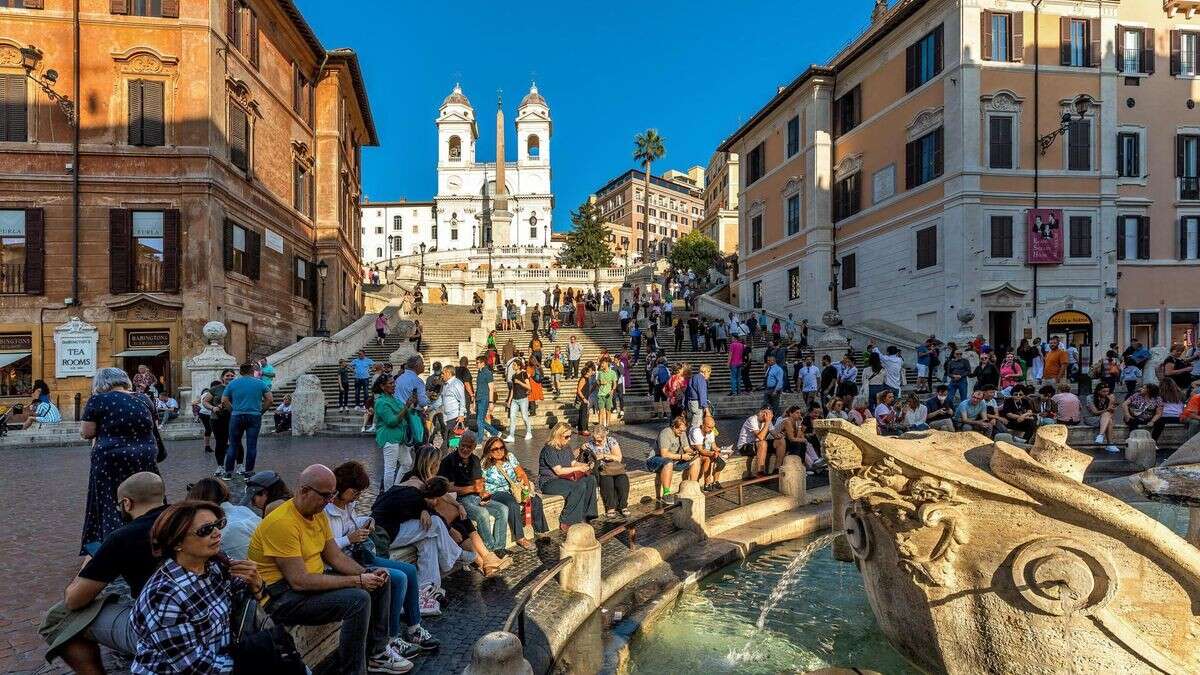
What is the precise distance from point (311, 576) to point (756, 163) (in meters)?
35.8

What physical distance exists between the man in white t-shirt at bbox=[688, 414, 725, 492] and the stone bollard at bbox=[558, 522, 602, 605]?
14.5 feet

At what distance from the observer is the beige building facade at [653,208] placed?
10683 cm

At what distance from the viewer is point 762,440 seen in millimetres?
10852

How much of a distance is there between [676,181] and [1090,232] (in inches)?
3885

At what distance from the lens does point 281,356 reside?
20312 mm

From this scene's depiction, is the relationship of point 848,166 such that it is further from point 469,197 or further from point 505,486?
point 469,197

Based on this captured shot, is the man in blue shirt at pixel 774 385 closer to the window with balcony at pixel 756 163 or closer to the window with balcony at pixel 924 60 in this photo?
the window with balcony at pixel 924 60

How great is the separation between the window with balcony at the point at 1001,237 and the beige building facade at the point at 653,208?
7639 centimetres

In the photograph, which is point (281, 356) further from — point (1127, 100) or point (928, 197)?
point (1127, 100)

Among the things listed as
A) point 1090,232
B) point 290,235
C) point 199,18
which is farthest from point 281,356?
point 1090,232

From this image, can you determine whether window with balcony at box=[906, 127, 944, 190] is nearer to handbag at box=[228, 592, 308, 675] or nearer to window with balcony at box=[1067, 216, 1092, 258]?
window with balcony at box=[1067, 216, 1092, 258]

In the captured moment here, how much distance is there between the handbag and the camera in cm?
308

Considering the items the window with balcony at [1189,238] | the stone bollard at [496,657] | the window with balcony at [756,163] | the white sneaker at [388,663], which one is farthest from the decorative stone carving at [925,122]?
the stone bollard at [496,657]

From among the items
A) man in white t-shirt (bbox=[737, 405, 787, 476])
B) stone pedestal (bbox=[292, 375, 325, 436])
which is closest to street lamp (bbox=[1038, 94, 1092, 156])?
man in white t-shirt (bbox=[737, 405, 787, 476])
